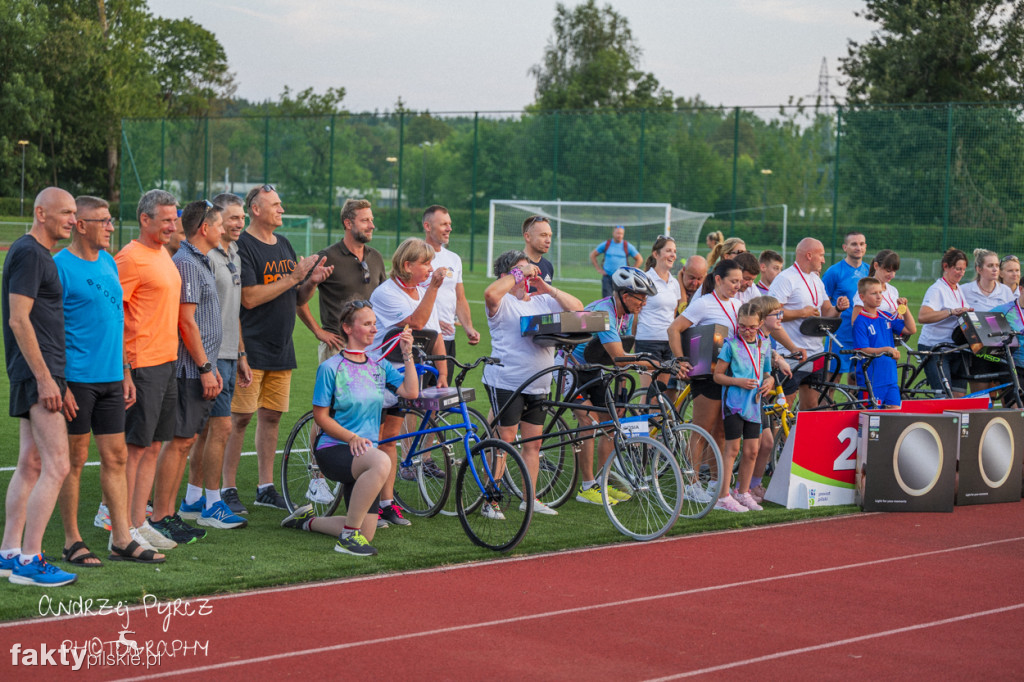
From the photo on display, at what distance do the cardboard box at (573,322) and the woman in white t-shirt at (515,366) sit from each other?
22 centimetres

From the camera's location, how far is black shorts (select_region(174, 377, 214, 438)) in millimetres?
6516

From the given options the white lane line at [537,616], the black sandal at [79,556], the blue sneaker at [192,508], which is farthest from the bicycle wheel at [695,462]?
the black sandal at [79,556]

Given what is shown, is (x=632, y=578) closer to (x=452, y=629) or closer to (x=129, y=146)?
(x=452, y=629)

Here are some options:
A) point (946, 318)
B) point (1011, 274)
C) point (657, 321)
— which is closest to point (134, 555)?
point (657, 321)

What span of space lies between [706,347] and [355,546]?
2826mm

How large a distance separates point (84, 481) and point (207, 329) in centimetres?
221

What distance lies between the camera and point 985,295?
10.5 metres

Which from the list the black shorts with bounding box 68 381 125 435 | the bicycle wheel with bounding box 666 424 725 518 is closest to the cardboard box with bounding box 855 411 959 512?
the bicycle wheel with bounding box 666 424 725 518

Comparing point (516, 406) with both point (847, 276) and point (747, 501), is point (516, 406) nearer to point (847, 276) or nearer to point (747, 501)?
point (747, 501)

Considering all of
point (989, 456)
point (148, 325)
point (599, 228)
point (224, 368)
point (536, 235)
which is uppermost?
point (599, 228)

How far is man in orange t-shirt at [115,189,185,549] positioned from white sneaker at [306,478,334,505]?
3.65 feet

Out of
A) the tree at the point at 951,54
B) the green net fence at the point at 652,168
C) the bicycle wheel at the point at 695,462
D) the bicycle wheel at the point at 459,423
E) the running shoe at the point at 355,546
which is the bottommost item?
the running shoe at the point at 355,546

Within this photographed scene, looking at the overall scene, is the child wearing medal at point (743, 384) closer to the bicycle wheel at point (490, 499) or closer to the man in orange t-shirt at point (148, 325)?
the bicycle wheel at point (490, 499)

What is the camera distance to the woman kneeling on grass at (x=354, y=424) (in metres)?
6.27
